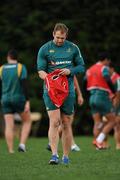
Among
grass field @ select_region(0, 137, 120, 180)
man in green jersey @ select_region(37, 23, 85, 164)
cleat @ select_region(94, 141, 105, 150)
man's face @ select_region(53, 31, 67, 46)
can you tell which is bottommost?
cleat @ select_region(94, 141, 105, 150)

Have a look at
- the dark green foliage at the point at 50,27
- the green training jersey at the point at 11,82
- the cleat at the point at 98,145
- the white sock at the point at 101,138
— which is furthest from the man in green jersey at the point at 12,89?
the dark green foliage at the point at 50,27

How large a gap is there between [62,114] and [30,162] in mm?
1149

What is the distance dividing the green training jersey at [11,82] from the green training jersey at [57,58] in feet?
13.8

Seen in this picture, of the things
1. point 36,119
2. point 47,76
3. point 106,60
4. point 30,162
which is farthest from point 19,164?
point 36,119

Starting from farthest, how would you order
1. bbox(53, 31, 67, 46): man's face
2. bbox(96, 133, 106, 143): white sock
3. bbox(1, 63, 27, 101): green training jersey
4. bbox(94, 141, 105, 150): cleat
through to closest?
bbox(96, 133, 106, 143): white sock
bbox(94, 141, 105, 150): cleat
bbox(1, 63, 27, 101): green training jersey
bbox(53, 31, 67, 46): man's face

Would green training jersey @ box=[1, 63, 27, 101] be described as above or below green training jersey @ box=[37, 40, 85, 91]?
below

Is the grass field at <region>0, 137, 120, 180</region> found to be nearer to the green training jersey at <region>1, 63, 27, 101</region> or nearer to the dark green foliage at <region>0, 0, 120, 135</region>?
the green training jersey at <region>1, 63, 27, 101</region>


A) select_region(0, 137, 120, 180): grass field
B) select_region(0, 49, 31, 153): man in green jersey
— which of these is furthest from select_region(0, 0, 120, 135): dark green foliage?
select_region(0, 137, 120, 180): grass field

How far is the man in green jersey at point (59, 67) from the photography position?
12430 millimetres

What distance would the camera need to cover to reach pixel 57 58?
1255cm

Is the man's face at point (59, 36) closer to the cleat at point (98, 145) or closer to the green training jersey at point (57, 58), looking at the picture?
the green training jersey at point (57, 58)

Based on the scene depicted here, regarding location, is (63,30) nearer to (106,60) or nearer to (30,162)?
(30,162)

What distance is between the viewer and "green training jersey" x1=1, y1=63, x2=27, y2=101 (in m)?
16.8

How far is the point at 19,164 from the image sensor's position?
A: 13.0 m
